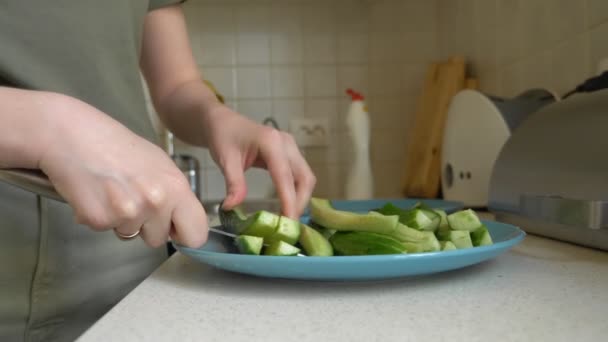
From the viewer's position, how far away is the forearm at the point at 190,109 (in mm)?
746

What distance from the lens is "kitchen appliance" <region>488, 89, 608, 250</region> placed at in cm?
58

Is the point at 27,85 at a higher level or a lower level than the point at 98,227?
higher

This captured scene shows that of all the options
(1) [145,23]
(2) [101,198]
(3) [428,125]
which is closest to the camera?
(2) [101,198]

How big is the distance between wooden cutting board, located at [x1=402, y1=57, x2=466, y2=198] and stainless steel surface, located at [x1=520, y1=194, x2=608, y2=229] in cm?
83

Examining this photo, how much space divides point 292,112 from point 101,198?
133 cm

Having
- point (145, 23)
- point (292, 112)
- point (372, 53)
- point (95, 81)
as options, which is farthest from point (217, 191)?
point (95, 81)

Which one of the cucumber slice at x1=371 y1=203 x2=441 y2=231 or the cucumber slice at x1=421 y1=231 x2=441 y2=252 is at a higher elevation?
the cucumber slice at x1=371 y1=203 x2=441 y2=231

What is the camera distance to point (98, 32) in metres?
0.68

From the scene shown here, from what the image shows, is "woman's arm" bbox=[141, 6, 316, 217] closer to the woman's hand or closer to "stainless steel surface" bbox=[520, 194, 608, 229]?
the woman's hand

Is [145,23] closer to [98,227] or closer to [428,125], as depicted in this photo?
[98,227]

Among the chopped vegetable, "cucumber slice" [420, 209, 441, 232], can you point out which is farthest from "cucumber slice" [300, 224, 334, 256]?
"cucumber slice" [420, 209, 441, 232]

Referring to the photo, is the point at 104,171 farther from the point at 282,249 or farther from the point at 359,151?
the point at 359,151

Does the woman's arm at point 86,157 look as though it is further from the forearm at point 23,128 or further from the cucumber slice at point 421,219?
the cucumber slice at point 421,219

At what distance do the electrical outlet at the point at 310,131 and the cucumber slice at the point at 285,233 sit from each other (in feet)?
3.89
